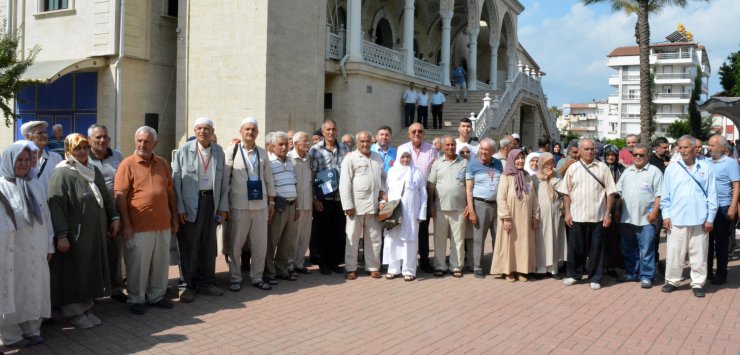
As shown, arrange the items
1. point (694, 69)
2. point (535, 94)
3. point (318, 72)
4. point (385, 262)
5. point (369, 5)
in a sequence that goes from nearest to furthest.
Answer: point (385, 262) → point (318, 72) → point (369, 5) → point (535, 94) → point (694, 69)

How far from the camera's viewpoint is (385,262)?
8.05 metres

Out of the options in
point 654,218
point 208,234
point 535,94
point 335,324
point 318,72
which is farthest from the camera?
point 535,94

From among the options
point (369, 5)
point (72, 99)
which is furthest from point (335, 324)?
point (369, 5)

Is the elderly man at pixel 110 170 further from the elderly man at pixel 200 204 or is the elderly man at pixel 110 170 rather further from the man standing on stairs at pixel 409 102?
the man standing on stairs at pixel 409 102

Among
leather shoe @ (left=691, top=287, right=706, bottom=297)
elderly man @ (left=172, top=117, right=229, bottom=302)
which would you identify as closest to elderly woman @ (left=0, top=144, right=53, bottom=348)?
elderly man @ (left=172, top=117, right=229, bottom=302)

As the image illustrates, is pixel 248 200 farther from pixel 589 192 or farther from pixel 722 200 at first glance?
pixel 722 200

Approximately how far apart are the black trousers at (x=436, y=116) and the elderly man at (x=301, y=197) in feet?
42.1

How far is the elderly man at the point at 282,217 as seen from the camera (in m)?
7.58

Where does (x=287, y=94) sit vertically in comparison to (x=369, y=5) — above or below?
below

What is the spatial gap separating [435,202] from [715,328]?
12.1ft

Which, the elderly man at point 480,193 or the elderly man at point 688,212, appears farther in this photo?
the elderly man at point 480,193

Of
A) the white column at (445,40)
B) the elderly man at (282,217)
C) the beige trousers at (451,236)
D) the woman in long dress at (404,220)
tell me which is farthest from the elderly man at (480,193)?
the white column at (445,40)

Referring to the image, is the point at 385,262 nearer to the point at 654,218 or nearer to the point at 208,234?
the point at 208,234

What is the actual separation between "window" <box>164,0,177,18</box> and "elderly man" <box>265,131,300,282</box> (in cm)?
1093
